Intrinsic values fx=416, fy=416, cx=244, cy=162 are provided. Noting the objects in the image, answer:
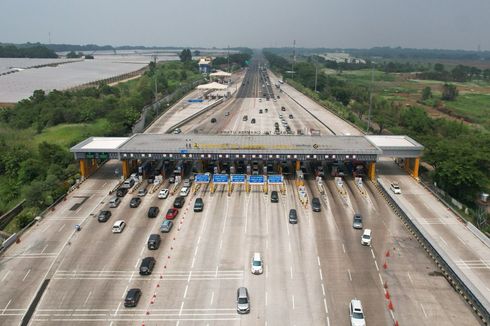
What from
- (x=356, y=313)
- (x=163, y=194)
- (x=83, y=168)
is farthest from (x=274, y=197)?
(x=83, y=168)

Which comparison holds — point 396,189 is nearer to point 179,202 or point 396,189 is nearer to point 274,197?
point 274,197

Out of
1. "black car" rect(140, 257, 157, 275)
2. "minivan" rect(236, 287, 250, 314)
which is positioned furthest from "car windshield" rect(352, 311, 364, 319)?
"black car" rect(140, 257, 157, 275)

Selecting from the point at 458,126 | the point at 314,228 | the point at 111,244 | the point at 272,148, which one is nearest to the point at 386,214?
the point at 314,228

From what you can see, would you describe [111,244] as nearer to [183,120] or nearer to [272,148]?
[272,148]

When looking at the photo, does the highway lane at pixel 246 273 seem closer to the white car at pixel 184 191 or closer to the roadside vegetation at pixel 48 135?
the white car at pixel 184 191

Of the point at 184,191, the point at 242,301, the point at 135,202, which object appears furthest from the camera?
the point at 184,191

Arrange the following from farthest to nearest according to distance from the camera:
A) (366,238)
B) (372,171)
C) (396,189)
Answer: (372,171), (396,189), (366,238)
